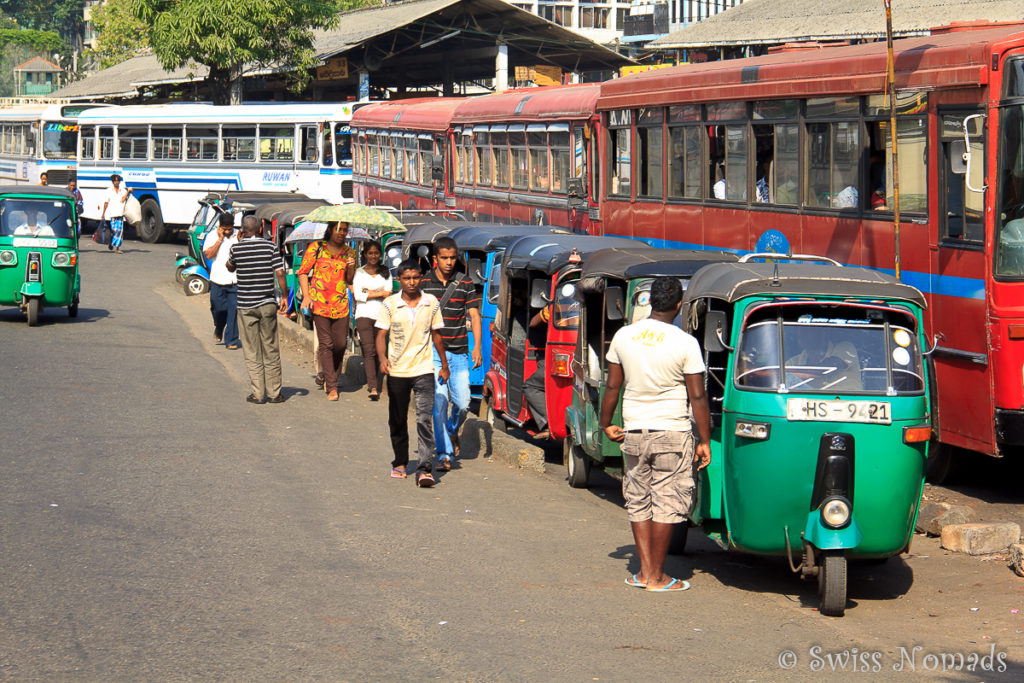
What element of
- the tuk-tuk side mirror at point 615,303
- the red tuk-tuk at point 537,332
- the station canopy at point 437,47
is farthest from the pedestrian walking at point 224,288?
the station canopy at point 437,47

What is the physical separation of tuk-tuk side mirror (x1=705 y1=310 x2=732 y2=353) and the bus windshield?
121ft

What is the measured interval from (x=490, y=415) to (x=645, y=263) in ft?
13.4

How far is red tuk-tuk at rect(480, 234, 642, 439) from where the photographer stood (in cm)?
1072

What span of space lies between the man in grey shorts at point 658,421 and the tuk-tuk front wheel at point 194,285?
58.9 feet

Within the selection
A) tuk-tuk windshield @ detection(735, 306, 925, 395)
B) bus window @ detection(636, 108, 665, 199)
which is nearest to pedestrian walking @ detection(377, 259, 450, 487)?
tuk-tuk windshield @ detection(735, 306, 925, 395)

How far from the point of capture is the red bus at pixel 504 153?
63.4 ft

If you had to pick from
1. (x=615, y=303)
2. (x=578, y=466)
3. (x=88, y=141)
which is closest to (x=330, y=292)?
(x=578, y=466)

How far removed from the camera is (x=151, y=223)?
120 ft

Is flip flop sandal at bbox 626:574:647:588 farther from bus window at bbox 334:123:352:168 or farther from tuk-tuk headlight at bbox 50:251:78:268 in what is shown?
bus window at bbox 334:123:352:168

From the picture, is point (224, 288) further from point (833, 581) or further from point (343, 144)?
point (343, 144)

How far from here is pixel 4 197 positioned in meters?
18.8

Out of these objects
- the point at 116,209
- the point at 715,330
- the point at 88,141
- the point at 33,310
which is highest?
the point at 88,141

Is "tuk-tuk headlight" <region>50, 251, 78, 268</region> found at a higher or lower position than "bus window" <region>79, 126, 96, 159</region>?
lower

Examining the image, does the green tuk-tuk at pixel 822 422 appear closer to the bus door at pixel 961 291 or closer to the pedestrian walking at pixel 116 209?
the bus door at pixel 961 291
